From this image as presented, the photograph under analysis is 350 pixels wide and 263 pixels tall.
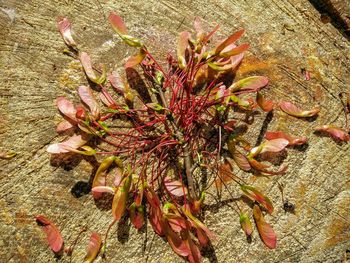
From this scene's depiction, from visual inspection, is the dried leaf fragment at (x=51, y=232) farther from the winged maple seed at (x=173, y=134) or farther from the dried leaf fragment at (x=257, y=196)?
the dried leaf fragment at (x=257, y=196)

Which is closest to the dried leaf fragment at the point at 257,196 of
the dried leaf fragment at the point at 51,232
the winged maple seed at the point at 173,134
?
the winged maple seed at the point at 173,134

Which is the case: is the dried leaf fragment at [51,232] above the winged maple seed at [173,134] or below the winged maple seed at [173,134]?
below

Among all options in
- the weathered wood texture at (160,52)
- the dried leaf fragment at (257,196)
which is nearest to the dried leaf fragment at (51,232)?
the weathered wood texture at (160,52)

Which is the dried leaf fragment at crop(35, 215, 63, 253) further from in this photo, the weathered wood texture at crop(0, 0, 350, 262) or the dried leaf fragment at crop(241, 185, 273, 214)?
the dried leaf fragment at crop(241, 185, 273, 214)

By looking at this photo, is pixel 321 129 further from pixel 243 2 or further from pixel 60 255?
pixel 60 255

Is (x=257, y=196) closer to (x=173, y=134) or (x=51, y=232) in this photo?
(x=173, y=134)


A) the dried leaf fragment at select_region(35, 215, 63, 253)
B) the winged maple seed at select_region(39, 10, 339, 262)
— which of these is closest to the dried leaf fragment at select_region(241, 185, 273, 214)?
the winged maple seed at select_region(39, 10, 339, 262)

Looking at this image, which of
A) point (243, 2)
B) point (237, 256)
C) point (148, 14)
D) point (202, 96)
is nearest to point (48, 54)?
point (148, 14)
